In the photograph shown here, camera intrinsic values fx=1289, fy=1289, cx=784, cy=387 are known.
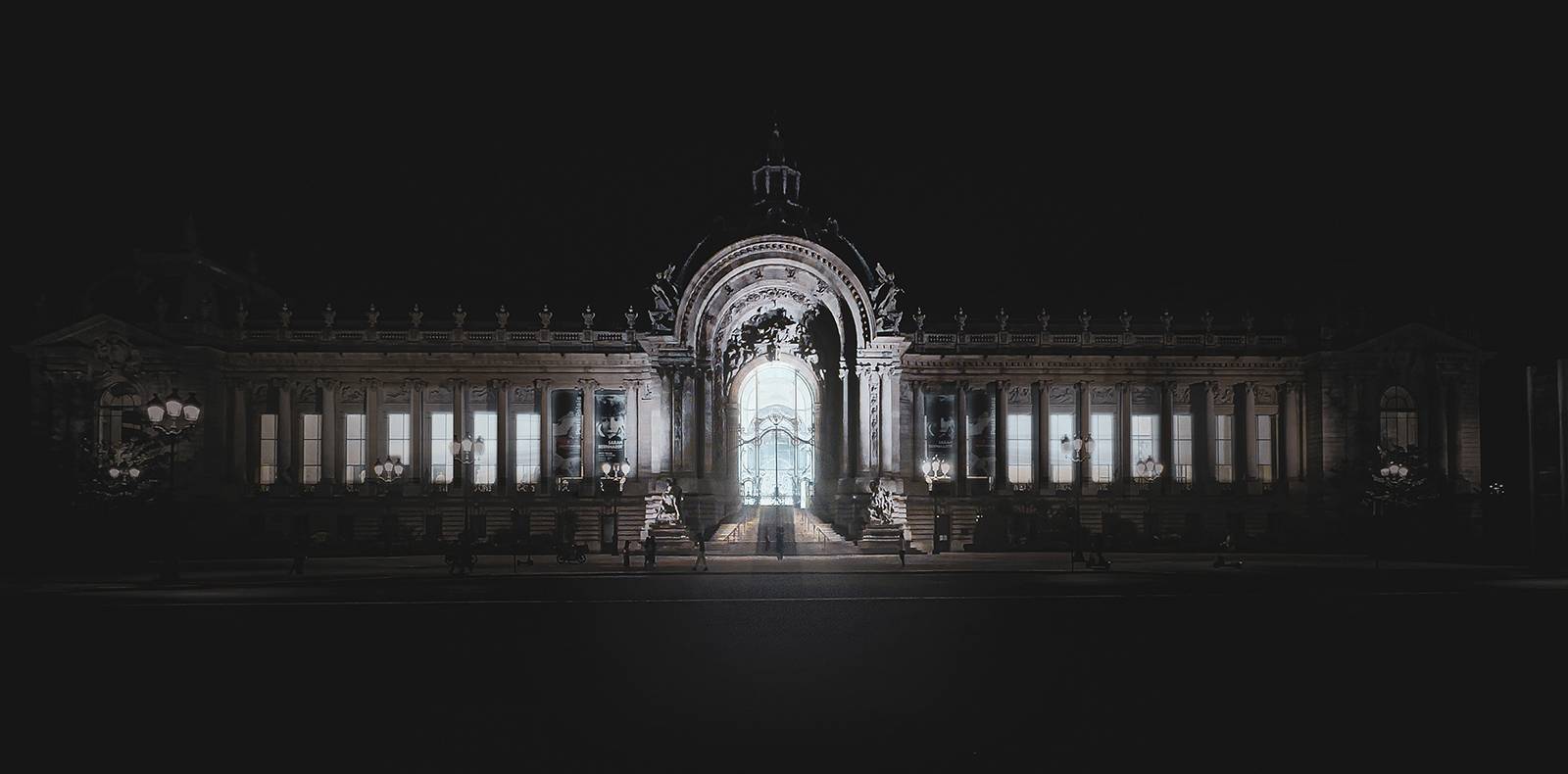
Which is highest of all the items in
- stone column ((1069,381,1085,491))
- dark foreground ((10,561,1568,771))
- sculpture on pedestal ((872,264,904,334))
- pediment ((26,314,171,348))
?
sculpture on pedestal ((872,264,904,334))

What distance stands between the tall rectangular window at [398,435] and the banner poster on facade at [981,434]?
25.5 metres

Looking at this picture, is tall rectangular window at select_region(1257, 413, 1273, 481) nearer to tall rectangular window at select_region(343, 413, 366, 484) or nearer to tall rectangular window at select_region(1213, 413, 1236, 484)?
tall rectangular window at select_region(1213, 413, 1236, 484)

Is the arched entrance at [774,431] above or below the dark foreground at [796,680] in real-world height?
above

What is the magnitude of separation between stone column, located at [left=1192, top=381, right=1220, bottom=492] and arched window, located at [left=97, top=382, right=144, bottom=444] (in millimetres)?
45745

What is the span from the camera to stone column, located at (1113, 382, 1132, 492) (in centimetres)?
5816

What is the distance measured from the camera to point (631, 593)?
27.2m

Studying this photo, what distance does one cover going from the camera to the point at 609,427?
Answer: 58.2 m

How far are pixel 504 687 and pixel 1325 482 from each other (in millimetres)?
50569

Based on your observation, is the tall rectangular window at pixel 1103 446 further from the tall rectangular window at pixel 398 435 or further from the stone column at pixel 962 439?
the tall rectangular window at pixel 398 435

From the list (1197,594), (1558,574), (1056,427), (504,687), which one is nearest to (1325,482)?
(1056,427)

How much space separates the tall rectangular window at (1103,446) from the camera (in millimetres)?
58844

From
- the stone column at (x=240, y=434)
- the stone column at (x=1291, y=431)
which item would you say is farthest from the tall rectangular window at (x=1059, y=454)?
the stone column at (x=240, y=434)

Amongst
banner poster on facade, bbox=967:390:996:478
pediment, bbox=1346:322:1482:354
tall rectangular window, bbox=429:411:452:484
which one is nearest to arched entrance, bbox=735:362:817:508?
banner poster on facade, bbox=967:390:996:478

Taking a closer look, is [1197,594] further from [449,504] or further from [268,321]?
[268,321]
